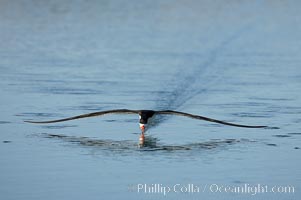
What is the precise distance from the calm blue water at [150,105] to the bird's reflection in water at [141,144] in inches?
0.7

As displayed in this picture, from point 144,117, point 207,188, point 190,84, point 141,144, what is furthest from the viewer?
point 190,84

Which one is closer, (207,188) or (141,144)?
(207,188)

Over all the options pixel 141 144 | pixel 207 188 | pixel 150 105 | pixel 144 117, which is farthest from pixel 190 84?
pixel 207 188

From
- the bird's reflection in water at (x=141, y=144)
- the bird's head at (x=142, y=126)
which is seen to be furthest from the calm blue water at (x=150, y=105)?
the bird's head at (x=142, y=126)

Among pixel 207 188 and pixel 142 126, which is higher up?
pixel 142 126

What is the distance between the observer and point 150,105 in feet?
59.7

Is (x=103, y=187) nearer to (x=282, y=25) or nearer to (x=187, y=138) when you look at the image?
(x=187, y=138)

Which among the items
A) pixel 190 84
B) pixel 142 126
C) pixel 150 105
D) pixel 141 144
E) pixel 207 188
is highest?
pixel 190 84

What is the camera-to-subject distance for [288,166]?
14.1 metres

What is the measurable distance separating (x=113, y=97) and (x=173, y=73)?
3303mm

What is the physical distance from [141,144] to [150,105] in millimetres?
2982

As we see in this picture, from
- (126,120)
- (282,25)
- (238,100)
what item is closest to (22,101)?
(126,120)

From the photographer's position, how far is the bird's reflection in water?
49.3ft

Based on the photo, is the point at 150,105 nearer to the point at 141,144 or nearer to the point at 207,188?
the point at 141,144
